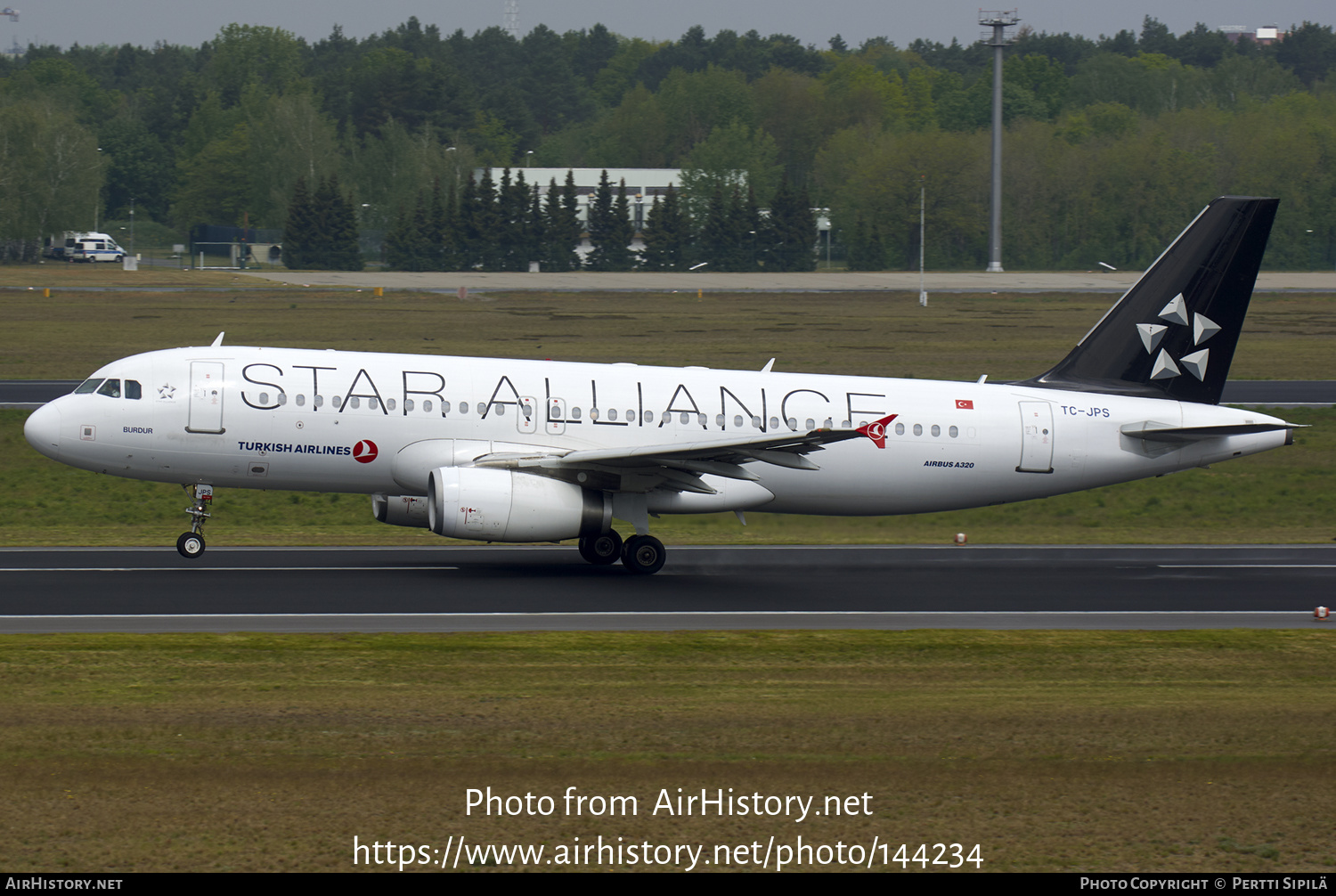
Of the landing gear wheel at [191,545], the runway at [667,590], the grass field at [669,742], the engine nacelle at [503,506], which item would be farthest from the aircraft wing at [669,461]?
the landing gear wheel at [191,545]

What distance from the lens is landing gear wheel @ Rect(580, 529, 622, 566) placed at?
29.3 meters

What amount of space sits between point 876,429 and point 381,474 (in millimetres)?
9993

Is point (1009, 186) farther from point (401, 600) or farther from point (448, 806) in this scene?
point (448, 806)

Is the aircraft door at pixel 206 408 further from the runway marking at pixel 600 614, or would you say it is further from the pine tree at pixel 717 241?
the pine tree at pixel 717 241

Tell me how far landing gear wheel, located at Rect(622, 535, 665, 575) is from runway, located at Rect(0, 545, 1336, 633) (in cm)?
29

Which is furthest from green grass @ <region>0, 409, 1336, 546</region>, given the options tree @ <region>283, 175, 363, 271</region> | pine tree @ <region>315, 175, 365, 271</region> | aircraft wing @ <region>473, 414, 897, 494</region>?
tree @ <region>283, 175, 363, 271</region>

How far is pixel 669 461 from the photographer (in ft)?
89.2

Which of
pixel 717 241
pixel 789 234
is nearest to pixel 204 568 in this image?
pixel 717 241

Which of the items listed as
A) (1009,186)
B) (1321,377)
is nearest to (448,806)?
(1321,377)

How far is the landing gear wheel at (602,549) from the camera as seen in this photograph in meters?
29.3

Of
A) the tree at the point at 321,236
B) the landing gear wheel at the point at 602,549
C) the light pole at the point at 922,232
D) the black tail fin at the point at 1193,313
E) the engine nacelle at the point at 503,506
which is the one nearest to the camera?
the engine nacelle at the point at 503,506

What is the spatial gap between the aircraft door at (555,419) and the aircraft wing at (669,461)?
0.46m

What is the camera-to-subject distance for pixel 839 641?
22.8 m

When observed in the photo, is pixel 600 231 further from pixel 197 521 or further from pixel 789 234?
pixel 197 521
